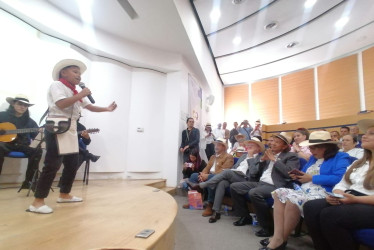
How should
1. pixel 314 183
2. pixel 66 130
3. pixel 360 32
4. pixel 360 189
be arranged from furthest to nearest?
pixel 360 32 < pixel 314 183 < pixel 66 130 < pixel 360 189

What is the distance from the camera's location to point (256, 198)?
2.09 metres

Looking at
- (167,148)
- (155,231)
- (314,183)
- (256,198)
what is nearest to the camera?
(155,231)

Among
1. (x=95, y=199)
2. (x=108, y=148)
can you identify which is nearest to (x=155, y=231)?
(x=95, y=199)

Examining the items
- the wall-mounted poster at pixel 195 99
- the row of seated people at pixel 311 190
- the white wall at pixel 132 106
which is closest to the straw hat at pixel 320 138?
the row of seated people at pixel 311 190

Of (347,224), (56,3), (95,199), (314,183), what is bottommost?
(95,199)

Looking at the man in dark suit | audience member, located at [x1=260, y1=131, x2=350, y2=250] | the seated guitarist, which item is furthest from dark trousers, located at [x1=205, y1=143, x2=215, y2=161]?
the seated guitarist

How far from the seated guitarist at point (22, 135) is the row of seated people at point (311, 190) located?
2363mm

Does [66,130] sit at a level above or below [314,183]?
above

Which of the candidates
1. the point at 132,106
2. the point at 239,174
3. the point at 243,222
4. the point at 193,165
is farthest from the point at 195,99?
the point at 243,222

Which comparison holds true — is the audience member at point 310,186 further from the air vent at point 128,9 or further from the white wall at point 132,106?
the air vent at point 128,9

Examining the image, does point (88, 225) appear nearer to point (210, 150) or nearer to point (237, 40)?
point (210, 150)

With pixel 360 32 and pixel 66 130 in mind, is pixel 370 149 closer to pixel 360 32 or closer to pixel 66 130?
pixel 66 130

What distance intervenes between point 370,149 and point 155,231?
1560 mm

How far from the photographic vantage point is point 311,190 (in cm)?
175
